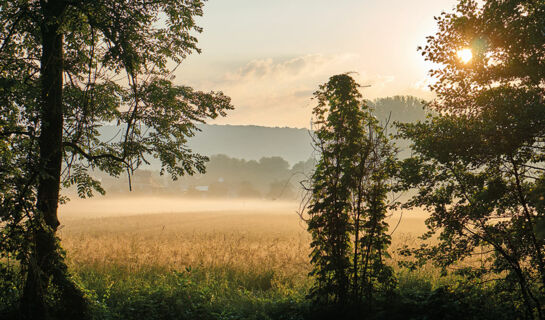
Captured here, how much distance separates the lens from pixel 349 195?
6.91 meters

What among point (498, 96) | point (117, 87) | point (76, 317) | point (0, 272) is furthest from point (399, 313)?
point (117, 87)

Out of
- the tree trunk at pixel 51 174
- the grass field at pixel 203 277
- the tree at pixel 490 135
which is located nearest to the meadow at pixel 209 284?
the grass field at pixel 203 277

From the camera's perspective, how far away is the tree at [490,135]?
5.63 meters

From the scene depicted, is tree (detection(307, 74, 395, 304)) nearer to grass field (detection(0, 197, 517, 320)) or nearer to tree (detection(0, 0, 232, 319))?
grass field (detection(0, 197, 517, 320))

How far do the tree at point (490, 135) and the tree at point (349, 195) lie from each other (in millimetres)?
724

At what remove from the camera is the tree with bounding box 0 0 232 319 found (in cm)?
523

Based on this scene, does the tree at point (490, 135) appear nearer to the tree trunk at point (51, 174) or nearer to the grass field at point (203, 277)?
the grass field at point (203, 277)

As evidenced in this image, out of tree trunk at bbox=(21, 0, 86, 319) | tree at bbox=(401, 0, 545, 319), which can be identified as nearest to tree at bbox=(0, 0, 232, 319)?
tree trunk at bbox=(21, 0, 86, 319)

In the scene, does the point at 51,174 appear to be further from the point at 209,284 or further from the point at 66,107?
the point at 209,284

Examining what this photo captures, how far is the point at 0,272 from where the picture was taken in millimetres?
5523

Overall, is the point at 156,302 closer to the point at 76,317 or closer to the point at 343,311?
the point at 76,317

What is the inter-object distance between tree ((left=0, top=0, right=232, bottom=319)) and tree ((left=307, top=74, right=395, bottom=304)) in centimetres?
359

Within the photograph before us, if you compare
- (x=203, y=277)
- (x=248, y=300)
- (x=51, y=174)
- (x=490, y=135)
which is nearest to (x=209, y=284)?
(x=203, y=277)

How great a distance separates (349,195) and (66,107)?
7.14 metres
